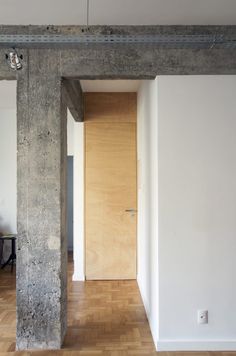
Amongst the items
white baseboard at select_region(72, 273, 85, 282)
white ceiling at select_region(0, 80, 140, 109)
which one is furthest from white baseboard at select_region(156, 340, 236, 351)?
white ceiling at select_region(0, 80, 140, 109)

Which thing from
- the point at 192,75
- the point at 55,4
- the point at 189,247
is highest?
the point at 55,4

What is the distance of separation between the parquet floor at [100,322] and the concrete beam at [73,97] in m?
2.41

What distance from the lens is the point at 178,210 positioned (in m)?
2.89

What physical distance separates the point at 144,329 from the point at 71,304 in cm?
109

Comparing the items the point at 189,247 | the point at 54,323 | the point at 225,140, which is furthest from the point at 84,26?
the point at 54,323

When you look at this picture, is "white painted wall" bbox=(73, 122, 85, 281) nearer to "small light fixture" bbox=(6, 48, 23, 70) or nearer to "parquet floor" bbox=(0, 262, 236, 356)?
"parquet floor" bbox=(0, 262, 236, 356)

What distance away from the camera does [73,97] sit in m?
3.79

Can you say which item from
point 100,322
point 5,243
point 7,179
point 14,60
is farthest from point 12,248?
point 14,60

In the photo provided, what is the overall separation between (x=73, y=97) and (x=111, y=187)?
1.67m

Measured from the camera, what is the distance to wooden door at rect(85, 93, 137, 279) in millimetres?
4938

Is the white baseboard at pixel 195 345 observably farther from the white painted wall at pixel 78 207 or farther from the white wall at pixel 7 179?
the white wall at pixel 7 179

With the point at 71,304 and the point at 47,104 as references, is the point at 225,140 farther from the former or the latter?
the point at 71,304

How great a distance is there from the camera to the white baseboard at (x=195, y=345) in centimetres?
282

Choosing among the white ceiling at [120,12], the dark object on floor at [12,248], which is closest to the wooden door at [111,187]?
the dark object on floor at [12,248]
